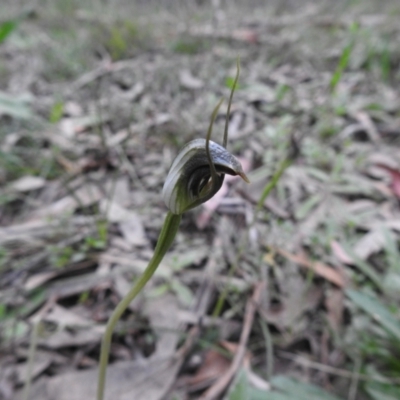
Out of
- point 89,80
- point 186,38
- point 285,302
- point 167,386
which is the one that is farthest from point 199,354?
point 186,38

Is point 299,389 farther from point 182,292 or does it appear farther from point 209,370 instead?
point 182,292

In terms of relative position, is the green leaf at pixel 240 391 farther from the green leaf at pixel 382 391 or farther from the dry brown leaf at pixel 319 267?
the dry brown leaf at pixel 319 267

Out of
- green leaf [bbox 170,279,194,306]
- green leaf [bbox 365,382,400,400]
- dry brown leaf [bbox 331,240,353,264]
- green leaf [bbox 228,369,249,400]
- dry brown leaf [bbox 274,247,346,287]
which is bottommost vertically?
green leaf [bbox 228,369,249,400]

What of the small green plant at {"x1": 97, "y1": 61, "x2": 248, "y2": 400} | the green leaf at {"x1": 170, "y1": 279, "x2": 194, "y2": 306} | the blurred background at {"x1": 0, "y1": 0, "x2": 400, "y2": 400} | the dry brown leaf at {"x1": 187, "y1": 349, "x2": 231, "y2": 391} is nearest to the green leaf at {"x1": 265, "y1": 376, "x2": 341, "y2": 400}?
the blurred background at {"x1": 0, "y1": 0, "x2": 400, "y2": 400}

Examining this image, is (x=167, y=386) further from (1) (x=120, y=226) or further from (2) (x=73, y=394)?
(1) (x=120, y=226)

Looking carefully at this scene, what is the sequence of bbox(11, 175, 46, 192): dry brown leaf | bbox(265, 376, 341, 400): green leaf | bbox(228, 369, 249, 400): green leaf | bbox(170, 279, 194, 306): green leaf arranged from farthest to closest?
bbox(11, 175, 46, 192): dry brown leaf, bbox(170, 279, 194, 306): green leaf, bbox(265, 376, 341, 400): green leaf, bbox(228, 369, 249, 400): green leaf

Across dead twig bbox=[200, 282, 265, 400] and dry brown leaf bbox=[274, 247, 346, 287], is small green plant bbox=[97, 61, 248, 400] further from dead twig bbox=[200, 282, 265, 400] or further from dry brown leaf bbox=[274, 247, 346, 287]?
dry brown leaf bbox=[274, 247, 346, 287]

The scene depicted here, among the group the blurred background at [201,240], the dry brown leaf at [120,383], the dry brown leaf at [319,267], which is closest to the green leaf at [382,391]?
the blurred background at [201,240]
